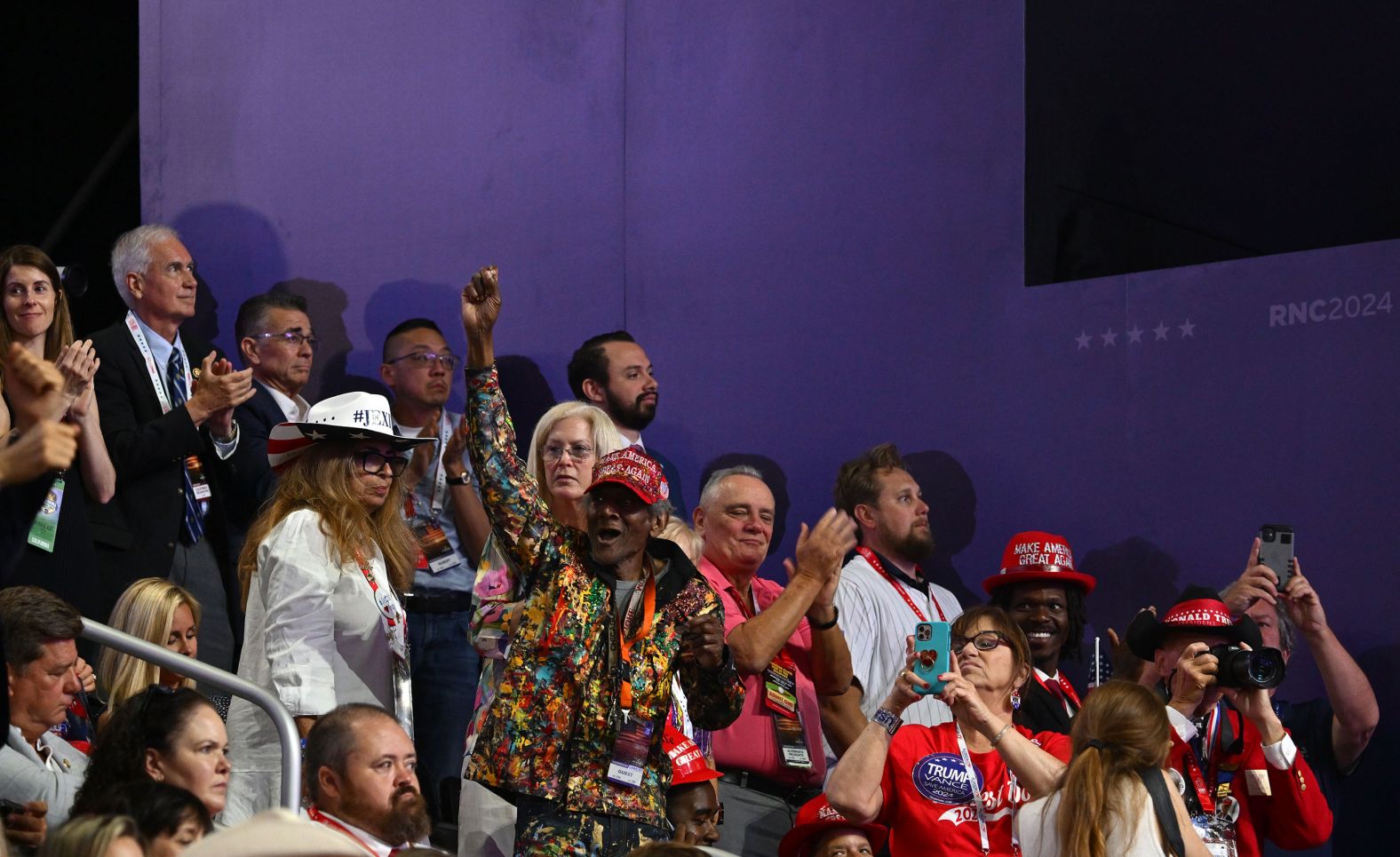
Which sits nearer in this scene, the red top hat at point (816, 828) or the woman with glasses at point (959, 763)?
the woman with glasses at point (959, 763)

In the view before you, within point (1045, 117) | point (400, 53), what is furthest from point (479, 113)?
point (1045, 117)

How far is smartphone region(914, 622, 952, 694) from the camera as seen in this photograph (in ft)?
13.7

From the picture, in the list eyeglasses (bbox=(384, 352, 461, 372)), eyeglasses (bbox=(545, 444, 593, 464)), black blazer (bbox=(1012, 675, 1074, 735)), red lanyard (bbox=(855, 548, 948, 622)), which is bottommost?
black blazer (bbox=(1012, 675, 1074, 735))

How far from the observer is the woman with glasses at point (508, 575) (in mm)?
4277

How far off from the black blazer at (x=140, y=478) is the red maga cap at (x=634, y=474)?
1.75 metres

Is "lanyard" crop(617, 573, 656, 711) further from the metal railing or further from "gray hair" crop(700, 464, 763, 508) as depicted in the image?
"gray hair" crop(700, 464, 763, 508)

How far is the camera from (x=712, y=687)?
4035 mm

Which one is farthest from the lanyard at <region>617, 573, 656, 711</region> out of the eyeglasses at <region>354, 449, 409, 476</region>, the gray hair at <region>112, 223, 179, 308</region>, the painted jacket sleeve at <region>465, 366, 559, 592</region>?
the gray hair at <region>112, 223, 179, 308</region>

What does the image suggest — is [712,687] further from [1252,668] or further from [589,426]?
[1252,668]

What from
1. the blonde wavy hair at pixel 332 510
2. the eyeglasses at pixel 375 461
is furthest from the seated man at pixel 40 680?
the eyeglasses at pixel 375 461

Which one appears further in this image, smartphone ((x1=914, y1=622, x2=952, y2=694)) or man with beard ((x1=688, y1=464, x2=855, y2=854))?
man with beard ((x1=688, y1=464, x2=855, y2=854))

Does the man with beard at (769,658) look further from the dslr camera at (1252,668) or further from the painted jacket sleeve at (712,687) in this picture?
the dslr camera at (1252,668)

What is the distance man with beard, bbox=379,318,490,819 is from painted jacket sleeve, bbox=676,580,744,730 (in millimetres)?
1274

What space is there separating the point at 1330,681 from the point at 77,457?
11.6 ft
